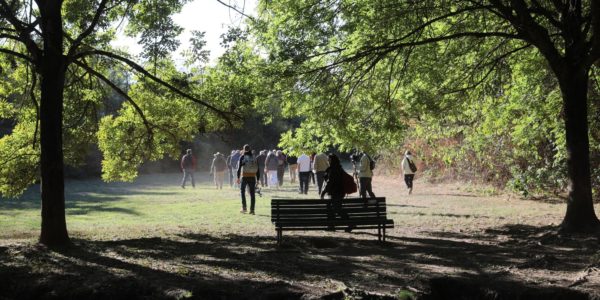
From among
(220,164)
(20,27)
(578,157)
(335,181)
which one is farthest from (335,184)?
(220,164)

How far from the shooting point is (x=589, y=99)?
13.9m

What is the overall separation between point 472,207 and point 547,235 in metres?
6.56

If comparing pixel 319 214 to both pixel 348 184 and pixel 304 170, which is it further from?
pixel 304 170

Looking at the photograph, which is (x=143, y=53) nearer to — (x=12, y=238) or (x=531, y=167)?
(x=12, y=238)

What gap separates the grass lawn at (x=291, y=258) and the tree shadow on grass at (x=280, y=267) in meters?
0.02

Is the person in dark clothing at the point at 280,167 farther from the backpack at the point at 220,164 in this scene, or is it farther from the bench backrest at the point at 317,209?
the bench backrest at the point at 317,209

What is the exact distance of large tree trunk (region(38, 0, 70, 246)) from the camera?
9023 millimetres

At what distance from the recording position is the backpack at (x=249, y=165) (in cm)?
1532

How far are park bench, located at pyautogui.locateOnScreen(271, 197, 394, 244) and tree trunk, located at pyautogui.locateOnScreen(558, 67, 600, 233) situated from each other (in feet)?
11.4

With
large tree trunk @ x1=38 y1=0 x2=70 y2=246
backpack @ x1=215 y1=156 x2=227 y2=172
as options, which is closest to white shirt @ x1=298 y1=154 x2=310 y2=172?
backpack @ x1=215 y1=156 x2=227 y2=172

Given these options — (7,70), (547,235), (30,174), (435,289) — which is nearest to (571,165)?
(547,235)

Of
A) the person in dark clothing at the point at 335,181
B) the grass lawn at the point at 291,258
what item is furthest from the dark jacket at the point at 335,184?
the grass lawn at the point at 291,258

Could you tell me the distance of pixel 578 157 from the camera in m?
10.7

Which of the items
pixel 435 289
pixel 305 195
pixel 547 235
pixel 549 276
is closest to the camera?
pixel 435 289
